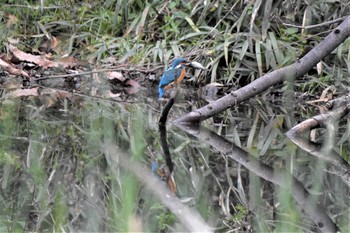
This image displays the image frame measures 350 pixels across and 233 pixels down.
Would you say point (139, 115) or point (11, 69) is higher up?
point (139, 115)

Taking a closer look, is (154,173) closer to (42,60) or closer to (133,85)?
(133,85)

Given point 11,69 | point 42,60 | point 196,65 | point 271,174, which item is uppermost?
point 271,174

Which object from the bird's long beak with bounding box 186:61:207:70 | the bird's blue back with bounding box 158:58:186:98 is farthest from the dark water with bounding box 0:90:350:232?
the bird's long beak with bounding box 186:61:207:70

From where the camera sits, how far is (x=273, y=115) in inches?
228

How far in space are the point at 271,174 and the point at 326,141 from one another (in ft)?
3.84

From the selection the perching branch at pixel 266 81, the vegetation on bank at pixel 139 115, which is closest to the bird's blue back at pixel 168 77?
the vegetation on bank at pixel 139 115

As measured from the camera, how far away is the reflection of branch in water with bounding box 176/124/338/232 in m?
2.72

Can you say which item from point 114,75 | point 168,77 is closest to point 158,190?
point 168,77

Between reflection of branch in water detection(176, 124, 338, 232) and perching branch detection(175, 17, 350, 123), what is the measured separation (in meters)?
0.12

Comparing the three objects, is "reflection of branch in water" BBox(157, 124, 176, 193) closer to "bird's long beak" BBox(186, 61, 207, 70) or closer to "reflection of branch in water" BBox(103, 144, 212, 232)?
"reflection of branch in water" BBox(103, 144, 212, 232)

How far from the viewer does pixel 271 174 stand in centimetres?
356

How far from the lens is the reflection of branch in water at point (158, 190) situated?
96.0 inches

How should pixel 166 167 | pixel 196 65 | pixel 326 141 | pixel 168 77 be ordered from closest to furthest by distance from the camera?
pixel 166 167 < pixel 326 141 < pixel 168 77 < pixel 196 65

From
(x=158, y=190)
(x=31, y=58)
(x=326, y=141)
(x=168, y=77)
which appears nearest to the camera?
(x=158, y=190)
